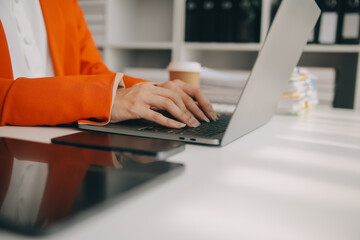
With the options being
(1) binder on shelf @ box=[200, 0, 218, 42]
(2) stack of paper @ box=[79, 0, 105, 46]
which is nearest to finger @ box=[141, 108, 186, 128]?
(1) binder on shelf @ box=[200, 0, 218, 42]

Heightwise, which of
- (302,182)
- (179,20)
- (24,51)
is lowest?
(302,182)

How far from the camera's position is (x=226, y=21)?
224cm

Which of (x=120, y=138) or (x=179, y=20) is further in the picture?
(x=179, y=20)

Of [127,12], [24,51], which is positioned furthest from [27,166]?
[127,12]

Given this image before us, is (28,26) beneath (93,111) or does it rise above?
above

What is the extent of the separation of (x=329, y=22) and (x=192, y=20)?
0.88 meters

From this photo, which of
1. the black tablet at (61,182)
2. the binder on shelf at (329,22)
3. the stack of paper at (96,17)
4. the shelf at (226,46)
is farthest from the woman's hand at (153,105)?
the stack of paper at (96,17)

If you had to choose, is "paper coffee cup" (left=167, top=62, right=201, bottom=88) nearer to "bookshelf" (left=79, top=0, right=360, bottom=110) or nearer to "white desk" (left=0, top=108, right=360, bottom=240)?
"white desk" (left=0, top=108, right=360, bottom=240)

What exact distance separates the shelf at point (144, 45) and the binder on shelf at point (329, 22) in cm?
100

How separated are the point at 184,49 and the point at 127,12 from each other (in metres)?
0.67

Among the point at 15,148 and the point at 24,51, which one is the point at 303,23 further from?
the point at 24,51

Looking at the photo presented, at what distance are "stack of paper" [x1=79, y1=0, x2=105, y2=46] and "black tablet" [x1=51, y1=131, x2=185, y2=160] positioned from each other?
209 cm

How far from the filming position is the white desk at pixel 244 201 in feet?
0.85

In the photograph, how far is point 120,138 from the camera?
558 mm
